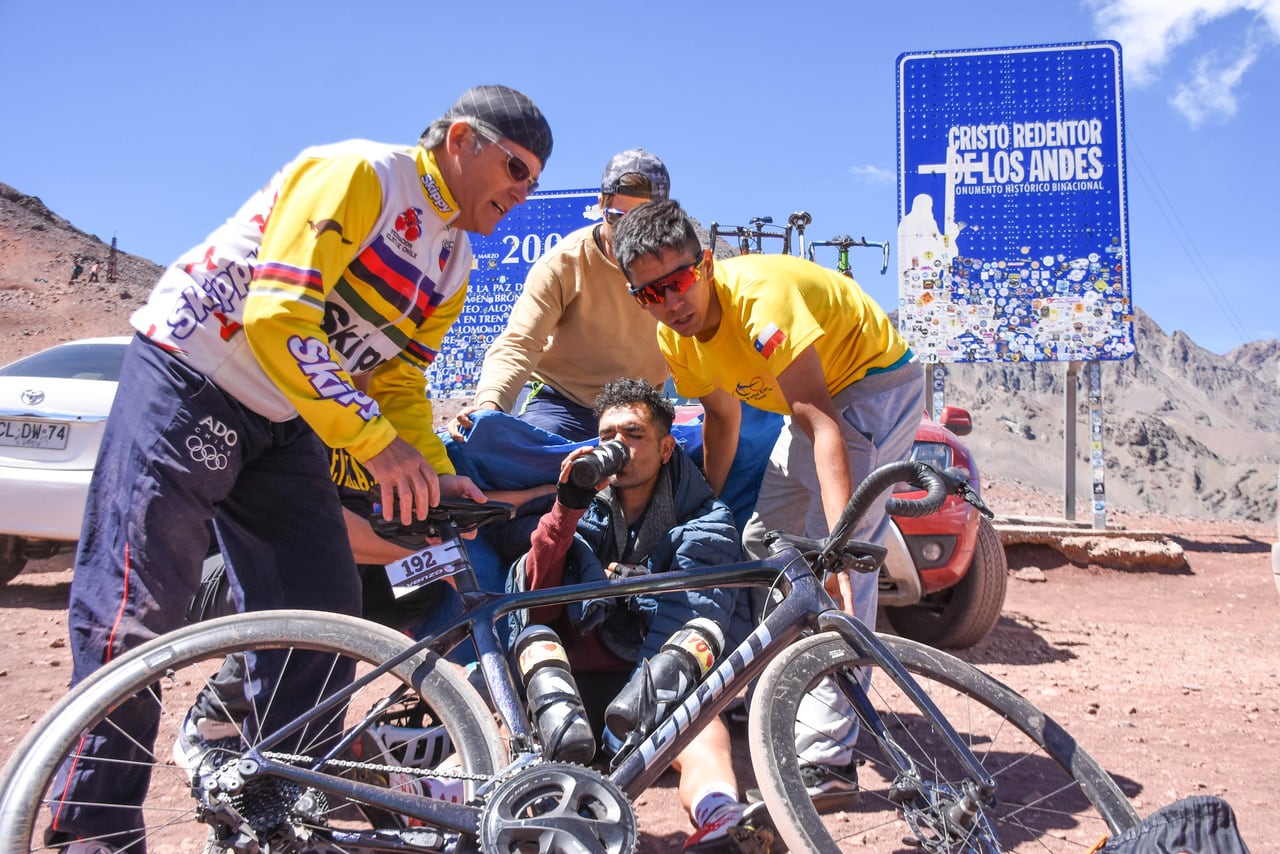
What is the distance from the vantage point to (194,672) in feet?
6.79

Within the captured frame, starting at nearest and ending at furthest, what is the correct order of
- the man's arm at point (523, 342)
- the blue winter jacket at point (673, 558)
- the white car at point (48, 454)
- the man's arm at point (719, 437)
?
the blue winter jacket at point (673, 558) → the man's arm at point (719, 437) → the man's arm at point (523, 342) → the white car at point (48, 454)

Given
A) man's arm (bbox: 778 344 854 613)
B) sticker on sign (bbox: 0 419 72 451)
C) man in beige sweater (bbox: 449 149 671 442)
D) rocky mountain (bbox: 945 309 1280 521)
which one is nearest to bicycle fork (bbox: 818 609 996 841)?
man's arm (bbox: 778 344 854 613)

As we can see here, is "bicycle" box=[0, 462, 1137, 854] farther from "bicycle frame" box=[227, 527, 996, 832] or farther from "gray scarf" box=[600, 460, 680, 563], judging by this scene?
"gray scarf" box=[600, 460, 680, 563]

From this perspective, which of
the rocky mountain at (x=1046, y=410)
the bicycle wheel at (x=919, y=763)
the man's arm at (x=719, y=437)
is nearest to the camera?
the bicycle wheel at (x=919, y=763)

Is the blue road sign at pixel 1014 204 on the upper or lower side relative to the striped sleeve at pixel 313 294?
upper

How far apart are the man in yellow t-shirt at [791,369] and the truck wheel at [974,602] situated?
193cm

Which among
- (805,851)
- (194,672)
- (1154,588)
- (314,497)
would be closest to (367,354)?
(314,497)

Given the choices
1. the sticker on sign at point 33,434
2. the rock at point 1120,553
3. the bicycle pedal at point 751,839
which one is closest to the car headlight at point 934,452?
the bicycle pedal at point 751,839

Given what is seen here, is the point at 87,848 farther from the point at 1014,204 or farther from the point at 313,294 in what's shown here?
the point at 1014,204

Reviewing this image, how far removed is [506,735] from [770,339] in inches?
49.3

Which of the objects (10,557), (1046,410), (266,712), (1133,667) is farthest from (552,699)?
(1046,410)

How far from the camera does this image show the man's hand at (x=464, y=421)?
3578mm

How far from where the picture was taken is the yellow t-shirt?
8.91ft

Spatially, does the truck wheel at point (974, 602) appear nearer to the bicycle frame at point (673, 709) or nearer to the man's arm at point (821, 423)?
the man's arm at point (821, 423)
